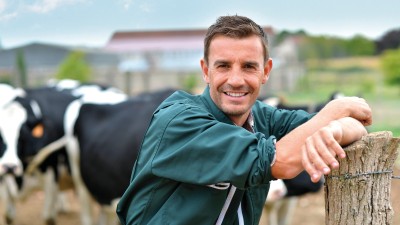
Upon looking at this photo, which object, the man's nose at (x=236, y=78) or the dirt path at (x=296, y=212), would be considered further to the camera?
the dirt path at (x=296, y=212)

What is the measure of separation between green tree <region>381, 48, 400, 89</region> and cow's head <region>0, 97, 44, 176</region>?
8.01m

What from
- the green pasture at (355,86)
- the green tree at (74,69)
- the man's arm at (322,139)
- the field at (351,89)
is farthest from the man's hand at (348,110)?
the green tree at (74,69)

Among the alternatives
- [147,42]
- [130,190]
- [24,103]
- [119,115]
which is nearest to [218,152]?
[130,190]

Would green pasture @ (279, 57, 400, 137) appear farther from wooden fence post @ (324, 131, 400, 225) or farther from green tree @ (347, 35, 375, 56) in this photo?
wooden fence post @ (324, 131, 400, 225)

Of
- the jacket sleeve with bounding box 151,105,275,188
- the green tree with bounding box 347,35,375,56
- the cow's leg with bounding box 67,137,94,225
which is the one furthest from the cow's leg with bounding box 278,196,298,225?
the green tree with bounding box 347,35,375,56

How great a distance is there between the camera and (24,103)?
7559mm

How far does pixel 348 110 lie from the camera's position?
2191 millimetres

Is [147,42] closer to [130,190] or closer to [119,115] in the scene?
[119,115]

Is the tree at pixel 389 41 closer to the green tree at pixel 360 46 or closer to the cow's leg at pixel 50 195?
Answer: the green tree at pixel 360 46

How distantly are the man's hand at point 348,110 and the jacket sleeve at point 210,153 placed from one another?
0.22 m

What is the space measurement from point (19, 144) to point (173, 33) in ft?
24.6

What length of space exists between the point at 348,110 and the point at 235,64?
0.38 meters

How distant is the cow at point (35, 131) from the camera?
7.00 metres

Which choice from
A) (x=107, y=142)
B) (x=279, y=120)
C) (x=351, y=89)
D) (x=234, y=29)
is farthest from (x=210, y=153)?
(x=351, y=89)
